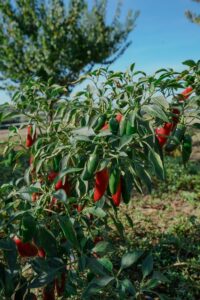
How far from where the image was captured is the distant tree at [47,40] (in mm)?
12734

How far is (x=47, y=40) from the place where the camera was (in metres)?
12.8

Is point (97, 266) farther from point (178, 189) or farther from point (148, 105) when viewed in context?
point (178, 189)

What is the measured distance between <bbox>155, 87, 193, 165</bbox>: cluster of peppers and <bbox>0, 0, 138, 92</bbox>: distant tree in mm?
11201

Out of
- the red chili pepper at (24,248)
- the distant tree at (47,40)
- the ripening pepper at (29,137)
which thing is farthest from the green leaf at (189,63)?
the distant tree at (47,40)

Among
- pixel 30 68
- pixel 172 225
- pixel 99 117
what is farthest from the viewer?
pixel 30 68

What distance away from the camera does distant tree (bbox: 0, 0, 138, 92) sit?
41.8ft

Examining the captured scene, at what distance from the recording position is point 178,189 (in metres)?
4.60

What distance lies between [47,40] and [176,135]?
12178 mm

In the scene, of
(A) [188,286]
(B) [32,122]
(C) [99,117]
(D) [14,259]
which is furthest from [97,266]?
(A) [188,286]

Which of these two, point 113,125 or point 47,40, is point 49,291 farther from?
point 47,40

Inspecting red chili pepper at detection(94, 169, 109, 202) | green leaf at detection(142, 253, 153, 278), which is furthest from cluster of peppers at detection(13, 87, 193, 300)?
green leaf at detection(142, 253, 153, 278)

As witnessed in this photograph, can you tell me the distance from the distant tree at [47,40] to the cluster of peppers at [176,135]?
1120 centimetres

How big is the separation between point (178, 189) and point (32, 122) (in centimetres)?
313

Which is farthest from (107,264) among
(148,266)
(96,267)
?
(148,266)
